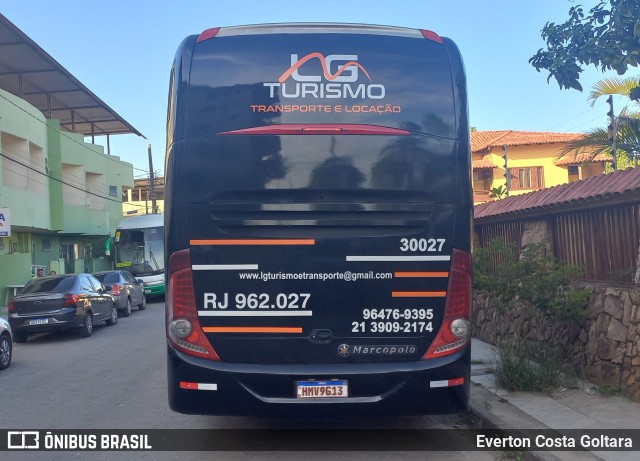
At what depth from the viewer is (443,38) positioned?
621 centimetres

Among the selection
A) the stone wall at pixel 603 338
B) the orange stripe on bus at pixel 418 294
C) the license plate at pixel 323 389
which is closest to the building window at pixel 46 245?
the stone wall at pixel 603 338

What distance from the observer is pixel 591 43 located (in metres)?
8.73

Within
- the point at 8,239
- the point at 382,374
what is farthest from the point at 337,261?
the point at 8,239

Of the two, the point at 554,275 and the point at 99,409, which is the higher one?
the point at 554,275

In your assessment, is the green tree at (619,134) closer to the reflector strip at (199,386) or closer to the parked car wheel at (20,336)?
the reflector strip at (199,386)

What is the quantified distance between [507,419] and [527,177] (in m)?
37.4

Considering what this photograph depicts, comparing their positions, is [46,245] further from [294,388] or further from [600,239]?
[294,388]

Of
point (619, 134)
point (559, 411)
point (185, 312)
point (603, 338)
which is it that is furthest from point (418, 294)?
point (619, 134)

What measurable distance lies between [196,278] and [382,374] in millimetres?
1766

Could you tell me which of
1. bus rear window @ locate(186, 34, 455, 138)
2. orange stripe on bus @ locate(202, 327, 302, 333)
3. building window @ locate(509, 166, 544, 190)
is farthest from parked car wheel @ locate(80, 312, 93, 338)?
building window @ locate(509, 166, 544, 190)

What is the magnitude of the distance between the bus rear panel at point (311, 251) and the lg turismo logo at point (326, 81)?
2 centimetres

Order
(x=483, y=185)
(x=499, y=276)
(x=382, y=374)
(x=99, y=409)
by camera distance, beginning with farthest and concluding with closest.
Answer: (x=483, y=185) → (x=499, y=276) → (x=99, y=409) → (x=382, y=374)

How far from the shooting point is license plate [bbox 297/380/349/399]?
18.5ft

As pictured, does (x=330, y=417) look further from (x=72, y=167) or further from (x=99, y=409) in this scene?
(x=72, y=167)
